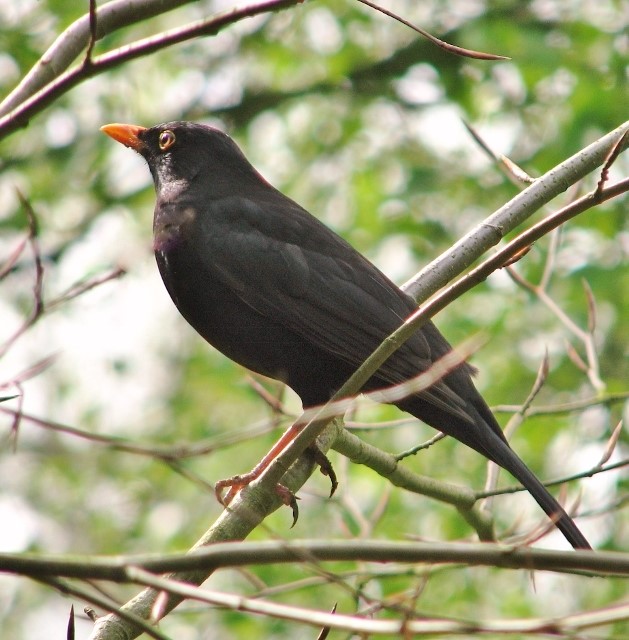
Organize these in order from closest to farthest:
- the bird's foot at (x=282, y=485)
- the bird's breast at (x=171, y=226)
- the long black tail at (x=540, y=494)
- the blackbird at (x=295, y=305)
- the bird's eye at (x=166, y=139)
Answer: the long black tail at (x=540, y=494) < the bird's foot at (x=282, y=485) < the blackbird at (x=295, y=305) < the bird's breast at (x=171, y=226) < the bird's eye at (x=166, y=139)

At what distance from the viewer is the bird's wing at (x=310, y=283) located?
4.29 m

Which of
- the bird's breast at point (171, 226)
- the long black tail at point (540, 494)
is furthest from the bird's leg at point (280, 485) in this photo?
the bird's breast at point (171, 226)

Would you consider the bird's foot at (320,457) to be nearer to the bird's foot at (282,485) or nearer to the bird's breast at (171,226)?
the bird's foot at (282,485)

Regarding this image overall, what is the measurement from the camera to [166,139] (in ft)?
17.3

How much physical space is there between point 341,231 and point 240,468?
238cm

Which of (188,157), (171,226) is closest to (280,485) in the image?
(171,226)

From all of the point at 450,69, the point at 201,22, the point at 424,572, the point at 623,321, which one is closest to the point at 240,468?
the point at 623,321

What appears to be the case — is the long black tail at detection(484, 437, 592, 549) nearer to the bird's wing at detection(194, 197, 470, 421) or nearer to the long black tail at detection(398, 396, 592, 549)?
the long black tail at detection(398, 396, 592, 549)

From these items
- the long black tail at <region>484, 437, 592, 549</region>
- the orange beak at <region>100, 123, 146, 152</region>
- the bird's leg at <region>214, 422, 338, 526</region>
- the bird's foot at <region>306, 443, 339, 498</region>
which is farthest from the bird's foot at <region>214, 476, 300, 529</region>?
the orange beak at <region>100, 123, 146, 152</region>

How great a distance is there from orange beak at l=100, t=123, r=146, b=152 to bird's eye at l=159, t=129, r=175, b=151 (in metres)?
0.13

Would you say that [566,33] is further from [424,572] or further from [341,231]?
[424,572]

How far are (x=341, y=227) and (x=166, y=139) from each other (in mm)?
4650

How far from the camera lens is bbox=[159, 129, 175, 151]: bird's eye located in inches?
207

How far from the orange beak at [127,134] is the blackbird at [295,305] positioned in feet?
2.37
